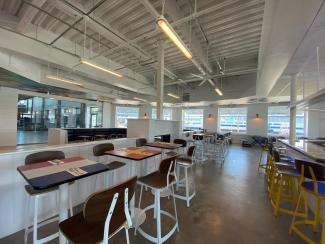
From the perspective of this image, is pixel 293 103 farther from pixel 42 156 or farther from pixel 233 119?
pixel 233 119

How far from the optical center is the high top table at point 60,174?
4.18 feet

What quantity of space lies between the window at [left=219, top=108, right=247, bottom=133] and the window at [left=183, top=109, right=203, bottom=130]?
1.57 metres

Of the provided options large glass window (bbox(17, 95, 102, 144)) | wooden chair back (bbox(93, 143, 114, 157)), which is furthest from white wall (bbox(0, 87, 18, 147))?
wooden chair back (bbox(93, 143, 114, 157))

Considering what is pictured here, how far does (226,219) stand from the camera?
7.39 ft

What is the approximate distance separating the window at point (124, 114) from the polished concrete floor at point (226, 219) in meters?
9.14

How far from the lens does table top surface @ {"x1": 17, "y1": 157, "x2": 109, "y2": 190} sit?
127cm

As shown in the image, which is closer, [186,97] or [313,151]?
[313,151]

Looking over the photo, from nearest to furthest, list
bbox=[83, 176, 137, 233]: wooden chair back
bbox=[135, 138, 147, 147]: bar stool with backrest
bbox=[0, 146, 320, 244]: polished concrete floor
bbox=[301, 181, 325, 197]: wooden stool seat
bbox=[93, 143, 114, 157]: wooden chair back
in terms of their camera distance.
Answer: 1. bbox=[83, 176, 137, 233]: wooden chair back
2. bbox=[301, 181, 325, 197]: wooden stool seat
3. bbox=[0, 146, 320, 244]: polished concrete floor
4. bbox=[93, 143, 114, 157]: wooden chair back
5. bbox=[135, 138, 147, 147]: bar stool with backrest

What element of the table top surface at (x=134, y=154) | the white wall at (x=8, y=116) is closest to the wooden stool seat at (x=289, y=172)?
the table top surface at (x=134, y=154)

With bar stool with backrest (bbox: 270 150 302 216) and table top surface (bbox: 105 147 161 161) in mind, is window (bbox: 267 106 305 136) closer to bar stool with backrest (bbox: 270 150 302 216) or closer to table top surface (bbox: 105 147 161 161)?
bar stool with backrest (bbox: 270 150 302 216)

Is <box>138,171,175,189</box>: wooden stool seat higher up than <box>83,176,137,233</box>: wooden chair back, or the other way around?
<box>83,176,137,233</box>: wooden chair back

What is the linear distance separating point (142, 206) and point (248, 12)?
4.58 meters

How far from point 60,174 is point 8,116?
294 inches

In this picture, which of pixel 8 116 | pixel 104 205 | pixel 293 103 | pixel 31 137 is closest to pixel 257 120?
pixel 293 103
